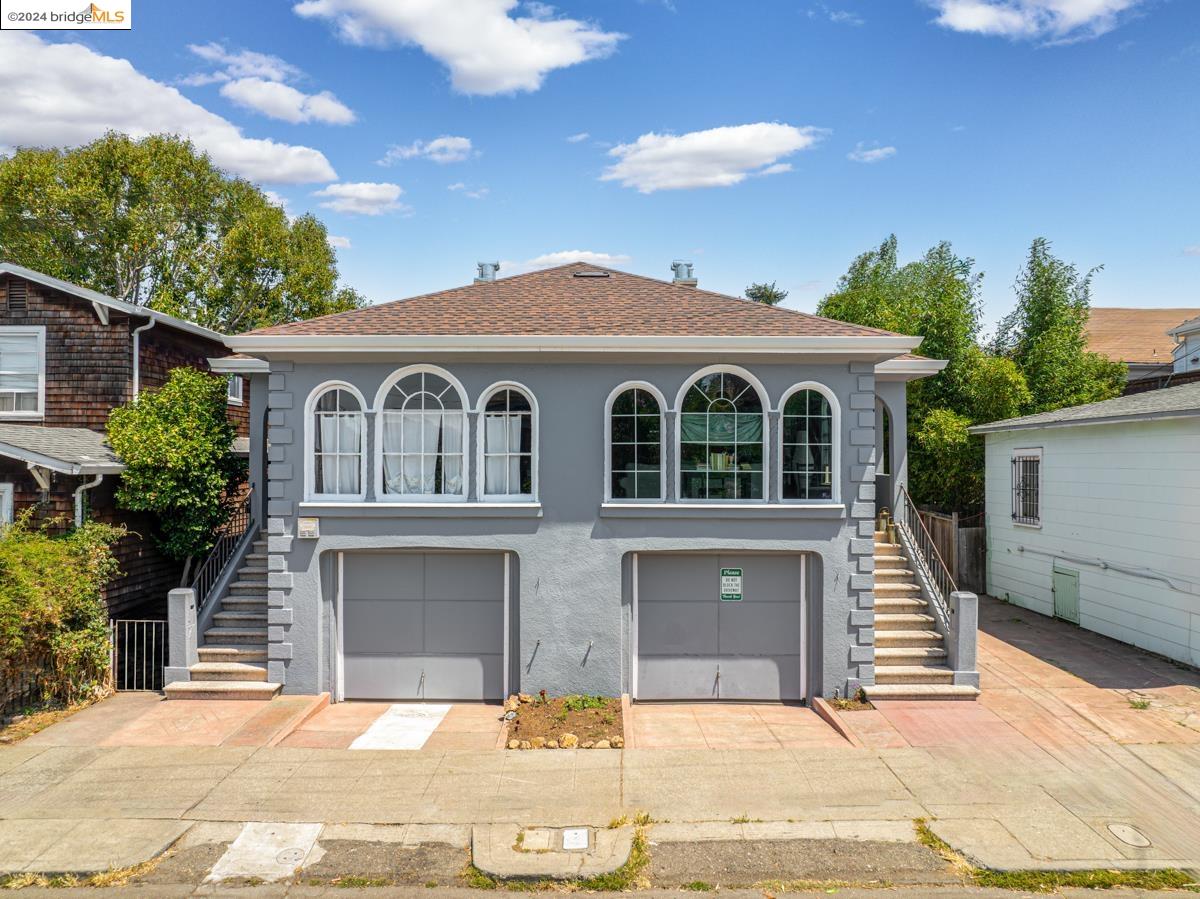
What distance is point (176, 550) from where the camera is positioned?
1338cm

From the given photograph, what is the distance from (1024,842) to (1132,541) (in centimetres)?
818

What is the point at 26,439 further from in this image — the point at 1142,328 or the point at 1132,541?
the point at 1142,328

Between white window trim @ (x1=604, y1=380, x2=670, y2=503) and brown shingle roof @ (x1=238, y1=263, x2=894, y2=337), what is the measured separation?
0.76m

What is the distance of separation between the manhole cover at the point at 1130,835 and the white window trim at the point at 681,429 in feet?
17.1

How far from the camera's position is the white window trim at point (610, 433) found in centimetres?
1081

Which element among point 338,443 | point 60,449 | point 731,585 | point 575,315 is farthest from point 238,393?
point 731,585

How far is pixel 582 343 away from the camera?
34.2ft

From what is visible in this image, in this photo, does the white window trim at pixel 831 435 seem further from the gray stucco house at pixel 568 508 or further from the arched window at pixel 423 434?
the arched window at pixel 423 434

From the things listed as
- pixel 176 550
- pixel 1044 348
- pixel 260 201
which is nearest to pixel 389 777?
pixel 176 550

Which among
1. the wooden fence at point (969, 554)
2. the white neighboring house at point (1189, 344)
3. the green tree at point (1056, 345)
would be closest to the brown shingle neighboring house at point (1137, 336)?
the white neighboring house at point (1189, 344)

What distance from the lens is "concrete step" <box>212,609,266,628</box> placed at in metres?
11.6

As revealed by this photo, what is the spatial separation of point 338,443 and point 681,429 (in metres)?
4.93

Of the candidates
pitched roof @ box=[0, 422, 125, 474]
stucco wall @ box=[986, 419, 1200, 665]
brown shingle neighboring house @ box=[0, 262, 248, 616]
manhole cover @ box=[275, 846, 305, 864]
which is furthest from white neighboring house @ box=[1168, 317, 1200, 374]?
pitched roof @ box=[0, 422, 125, 474]

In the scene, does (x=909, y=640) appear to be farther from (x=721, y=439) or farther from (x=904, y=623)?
(x=721, y=439)
